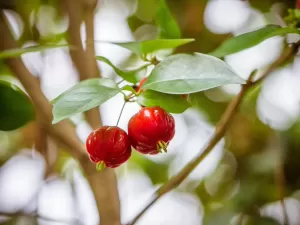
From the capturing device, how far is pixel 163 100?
17.0 inches

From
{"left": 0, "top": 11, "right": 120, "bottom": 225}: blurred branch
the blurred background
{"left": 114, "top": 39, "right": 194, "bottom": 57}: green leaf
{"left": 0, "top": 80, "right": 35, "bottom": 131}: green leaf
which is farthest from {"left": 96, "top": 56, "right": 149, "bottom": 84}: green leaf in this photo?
the blurred background

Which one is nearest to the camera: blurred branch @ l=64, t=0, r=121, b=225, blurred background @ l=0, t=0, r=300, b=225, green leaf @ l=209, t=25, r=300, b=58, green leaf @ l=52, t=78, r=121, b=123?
green leaf @ l=52, t=78, r=121, b=123

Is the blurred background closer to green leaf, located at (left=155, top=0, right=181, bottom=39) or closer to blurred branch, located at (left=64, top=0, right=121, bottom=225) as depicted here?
blurred branch, located at (left=64, top=0, right=121, bottom=225)

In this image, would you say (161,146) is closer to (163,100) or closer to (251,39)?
(163,100)

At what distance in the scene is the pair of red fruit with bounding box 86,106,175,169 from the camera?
0.43m

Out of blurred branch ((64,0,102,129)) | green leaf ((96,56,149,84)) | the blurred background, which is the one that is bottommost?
the blurred background

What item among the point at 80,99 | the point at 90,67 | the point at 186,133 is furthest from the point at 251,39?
the point at 186,133

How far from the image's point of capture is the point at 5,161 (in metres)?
1.09

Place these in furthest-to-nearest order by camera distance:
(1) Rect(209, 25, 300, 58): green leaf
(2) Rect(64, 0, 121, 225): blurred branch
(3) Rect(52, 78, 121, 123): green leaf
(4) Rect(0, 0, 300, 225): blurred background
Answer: (4) Rect(0, 0, 300, 225): blurred background < (2) Rect(64, 0, 121, 225): blurred branch < (1) Rect(209, 25, 300, 58): green leaf < (3) Rect(52, 78, 121, 123): green leaf

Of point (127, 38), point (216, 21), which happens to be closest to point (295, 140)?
point (216, 21)

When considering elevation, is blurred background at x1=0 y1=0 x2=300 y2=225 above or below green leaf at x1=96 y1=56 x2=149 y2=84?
below

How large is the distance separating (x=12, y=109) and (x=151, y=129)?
198 mm

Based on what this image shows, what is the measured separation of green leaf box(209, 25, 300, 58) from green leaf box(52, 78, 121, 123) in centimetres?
16

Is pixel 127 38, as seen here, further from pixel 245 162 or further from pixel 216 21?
pixel 245 162
